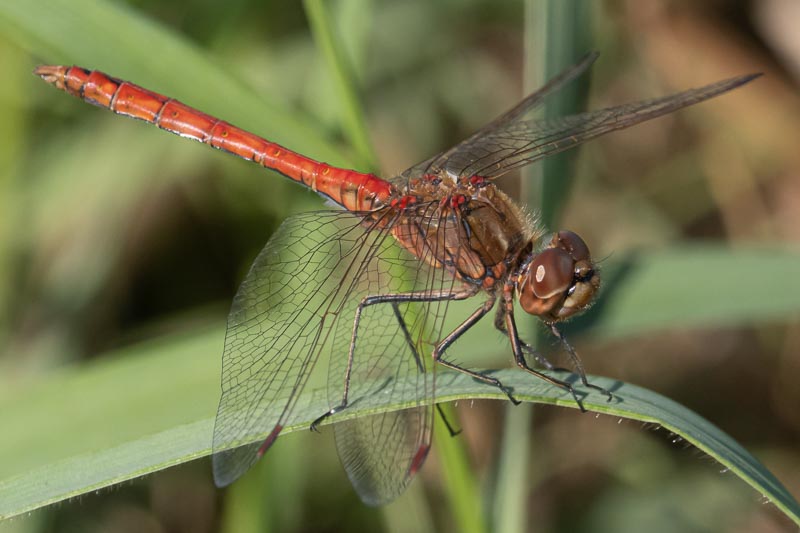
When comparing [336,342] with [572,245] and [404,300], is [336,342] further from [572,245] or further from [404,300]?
[572,245]

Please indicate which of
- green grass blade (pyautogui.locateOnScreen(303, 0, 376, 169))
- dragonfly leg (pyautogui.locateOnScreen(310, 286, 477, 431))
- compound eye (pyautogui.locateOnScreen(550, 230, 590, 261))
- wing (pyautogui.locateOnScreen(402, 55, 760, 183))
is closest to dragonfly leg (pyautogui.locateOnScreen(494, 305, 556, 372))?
dragonfly leg (pyautogui.locateOnScreen(310, 286, 477, 431))

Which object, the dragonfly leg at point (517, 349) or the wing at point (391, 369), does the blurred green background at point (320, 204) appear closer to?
the dragonfly leg at point (517, 349)

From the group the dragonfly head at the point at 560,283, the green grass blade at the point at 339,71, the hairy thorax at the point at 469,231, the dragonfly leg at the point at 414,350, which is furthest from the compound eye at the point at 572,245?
the green grass blade at the point at 339,71

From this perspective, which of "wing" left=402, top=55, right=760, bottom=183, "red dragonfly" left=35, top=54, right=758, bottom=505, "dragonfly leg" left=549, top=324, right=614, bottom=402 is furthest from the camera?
"wing" left=402, top=55, right=760, bottom=183

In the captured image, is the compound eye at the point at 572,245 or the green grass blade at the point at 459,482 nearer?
the green grass blade at the point at 459,482

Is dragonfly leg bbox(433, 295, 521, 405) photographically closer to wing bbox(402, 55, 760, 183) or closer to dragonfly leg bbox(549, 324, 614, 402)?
dragonfly leg bbox(549, 324, 614, 402)

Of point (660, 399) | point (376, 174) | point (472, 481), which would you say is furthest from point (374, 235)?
point (660, 399)

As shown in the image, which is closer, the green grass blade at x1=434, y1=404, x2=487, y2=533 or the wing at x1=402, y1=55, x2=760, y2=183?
the green grass blade at x1=434, y1=404, x2=487, y2=533
